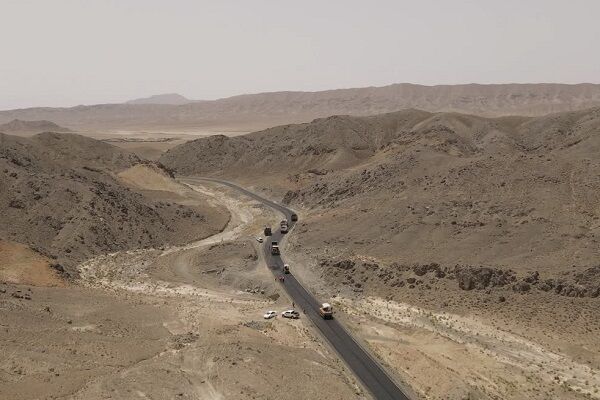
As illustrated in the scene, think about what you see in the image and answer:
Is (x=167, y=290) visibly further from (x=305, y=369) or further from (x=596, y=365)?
(x=596, y=365)

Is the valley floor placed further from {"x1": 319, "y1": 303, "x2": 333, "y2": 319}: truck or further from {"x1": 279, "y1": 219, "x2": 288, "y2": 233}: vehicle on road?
{"x1": 279, "y1": 219, "x2": 288, "y2": 233}: vehicle on road

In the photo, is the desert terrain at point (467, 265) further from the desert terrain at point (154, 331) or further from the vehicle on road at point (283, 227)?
the desert terrain at point (154, 331)

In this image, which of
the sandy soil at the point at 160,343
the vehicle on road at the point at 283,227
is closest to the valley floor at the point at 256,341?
the sandy soil at the point at 160,343

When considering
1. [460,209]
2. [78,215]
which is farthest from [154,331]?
[460,209]

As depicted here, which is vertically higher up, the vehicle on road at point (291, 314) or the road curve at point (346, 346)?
the vehicle on road at point (291, 314)

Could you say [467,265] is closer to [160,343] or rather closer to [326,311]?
[326,311]

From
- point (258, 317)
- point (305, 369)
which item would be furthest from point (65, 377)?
point (258, 317)

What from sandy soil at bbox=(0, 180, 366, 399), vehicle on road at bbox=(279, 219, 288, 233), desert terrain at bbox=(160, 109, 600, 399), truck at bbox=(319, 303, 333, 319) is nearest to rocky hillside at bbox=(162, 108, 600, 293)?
desert terrain at bbox=(160, 109, 600, 399)
